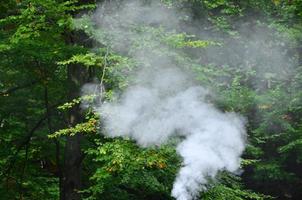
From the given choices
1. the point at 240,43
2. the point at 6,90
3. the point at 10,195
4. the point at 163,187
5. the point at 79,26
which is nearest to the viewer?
the point at 79,26

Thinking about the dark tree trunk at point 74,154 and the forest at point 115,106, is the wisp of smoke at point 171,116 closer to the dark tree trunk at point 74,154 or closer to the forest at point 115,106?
the forest at point 115,106

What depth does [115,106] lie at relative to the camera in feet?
20.8

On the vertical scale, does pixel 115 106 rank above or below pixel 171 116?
above

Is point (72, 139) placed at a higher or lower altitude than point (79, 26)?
lower

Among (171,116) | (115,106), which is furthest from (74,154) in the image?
(115,106)

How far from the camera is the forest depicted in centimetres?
669

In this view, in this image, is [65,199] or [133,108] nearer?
[133,108]

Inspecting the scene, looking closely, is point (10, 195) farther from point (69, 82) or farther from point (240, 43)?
point (240, 43)

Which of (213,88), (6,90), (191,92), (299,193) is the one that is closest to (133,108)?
(191,92)

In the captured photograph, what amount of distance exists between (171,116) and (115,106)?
150 cm

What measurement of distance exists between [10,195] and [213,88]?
5.36 meters

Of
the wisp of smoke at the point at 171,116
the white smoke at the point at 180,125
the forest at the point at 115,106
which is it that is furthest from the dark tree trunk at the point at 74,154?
the white smoke at the point at 180,125

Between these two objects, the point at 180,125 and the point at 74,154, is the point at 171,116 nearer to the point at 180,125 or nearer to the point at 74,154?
the point at 180,125

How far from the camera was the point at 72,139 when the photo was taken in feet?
27.1
